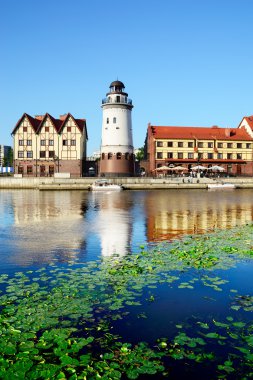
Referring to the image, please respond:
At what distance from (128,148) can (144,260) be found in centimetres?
6872

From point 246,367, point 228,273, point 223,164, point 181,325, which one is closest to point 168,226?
point 228,273

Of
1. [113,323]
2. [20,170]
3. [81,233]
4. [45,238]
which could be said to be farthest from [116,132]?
[113,323]

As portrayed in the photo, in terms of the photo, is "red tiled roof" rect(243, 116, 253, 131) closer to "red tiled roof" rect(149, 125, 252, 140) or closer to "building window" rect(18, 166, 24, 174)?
"red tiled roof" rect(149, 125, 252, 140)

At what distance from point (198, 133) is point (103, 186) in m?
37.3

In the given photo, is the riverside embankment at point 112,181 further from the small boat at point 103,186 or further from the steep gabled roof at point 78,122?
the steep gabled roof at point 78,122

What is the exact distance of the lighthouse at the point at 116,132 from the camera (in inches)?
3147

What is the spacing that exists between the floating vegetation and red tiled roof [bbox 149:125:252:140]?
81.0 meters

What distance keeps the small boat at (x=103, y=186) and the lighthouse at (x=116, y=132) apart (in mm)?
8640

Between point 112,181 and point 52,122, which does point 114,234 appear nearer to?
point 112,181

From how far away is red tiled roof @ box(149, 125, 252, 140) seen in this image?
9282 cm

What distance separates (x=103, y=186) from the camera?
7012cm

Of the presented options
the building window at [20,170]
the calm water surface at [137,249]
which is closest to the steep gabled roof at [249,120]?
the building window at [20,170]

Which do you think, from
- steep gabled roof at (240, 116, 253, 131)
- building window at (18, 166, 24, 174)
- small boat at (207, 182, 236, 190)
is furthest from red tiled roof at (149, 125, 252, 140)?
building window at (18, 166, 24, 174)

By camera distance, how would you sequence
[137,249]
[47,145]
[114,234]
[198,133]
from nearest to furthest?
[137,249]
[114,234]
[47,145]
[198,133]
